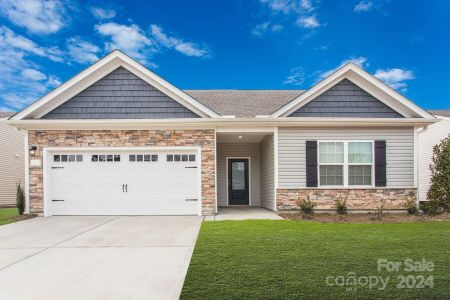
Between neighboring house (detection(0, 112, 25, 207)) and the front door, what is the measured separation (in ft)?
34.8

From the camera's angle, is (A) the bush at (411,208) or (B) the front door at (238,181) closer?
(A) the bush at (411,208)

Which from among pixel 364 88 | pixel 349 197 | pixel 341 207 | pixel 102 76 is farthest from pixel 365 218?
pixel 102 76

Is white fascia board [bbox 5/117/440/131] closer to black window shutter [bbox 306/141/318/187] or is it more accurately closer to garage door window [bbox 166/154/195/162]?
black window shutter [bbox 306/141/318/187]

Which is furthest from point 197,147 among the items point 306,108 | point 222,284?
point 222,284

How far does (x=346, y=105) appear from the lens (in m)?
10.1

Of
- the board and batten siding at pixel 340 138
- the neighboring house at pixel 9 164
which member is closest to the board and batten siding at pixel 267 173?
the board and batten siding at pixel 340 138

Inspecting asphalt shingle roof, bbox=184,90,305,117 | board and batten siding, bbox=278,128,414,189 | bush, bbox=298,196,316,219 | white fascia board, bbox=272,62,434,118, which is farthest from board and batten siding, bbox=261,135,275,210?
white fascia board, bbox=272,62,434,118

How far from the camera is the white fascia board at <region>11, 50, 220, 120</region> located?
9.45m

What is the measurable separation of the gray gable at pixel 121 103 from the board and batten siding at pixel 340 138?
11.2 feet

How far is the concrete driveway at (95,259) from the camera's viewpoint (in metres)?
3.40

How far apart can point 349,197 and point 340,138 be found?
81.0 inches

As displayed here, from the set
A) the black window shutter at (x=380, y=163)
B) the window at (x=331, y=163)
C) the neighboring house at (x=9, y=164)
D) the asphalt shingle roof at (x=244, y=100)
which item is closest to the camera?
the black window shutter at (x=380, y=163)

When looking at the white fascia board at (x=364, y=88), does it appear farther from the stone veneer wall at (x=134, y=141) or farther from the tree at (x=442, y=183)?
the stone veneer wall at (x=134, y=141)

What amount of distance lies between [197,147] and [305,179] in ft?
12.7
